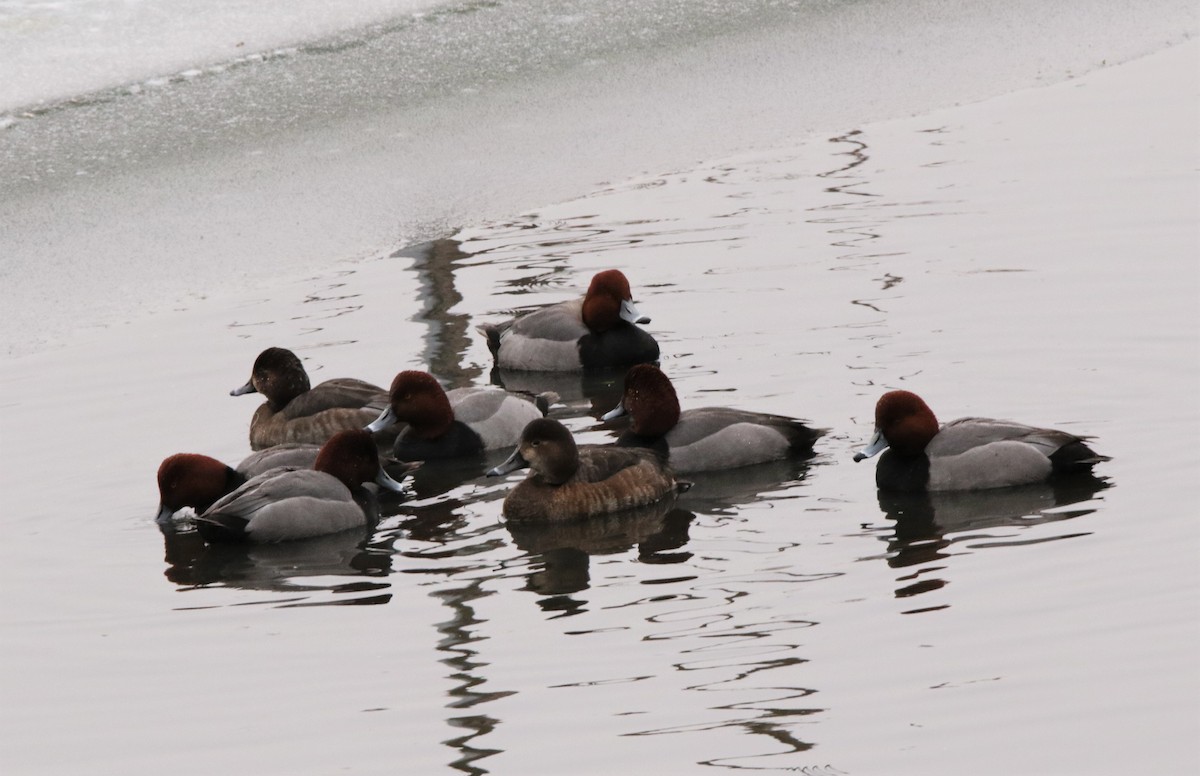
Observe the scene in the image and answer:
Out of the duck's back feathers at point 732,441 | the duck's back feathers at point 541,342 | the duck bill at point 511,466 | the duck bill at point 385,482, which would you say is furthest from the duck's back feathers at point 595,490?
the duck's back feathers at point 541,342

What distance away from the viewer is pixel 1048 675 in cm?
528

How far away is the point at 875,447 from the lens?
7.58m

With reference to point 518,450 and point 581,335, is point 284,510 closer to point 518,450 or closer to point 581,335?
point 518,450

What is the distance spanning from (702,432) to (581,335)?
2.14m

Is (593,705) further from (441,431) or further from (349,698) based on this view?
(441,431)

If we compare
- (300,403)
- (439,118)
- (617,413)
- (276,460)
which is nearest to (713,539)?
(617,413)

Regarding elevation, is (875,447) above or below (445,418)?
below

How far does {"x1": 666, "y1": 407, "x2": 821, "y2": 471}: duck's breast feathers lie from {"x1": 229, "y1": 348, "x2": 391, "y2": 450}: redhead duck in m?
1.67

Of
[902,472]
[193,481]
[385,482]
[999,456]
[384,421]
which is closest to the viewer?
[999,456]

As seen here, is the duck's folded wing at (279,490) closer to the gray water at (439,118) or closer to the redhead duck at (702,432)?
the redhead duck at (702,432)

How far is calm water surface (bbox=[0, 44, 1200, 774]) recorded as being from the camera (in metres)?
5.19

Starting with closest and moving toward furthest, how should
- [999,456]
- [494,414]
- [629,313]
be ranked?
[999,456] < [494,414] < [629,313]

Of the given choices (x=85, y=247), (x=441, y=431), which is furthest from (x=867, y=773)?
(x=85, y=247)

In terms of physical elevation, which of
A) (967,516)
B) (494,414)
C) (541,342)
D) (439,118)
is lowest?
(967,516)
